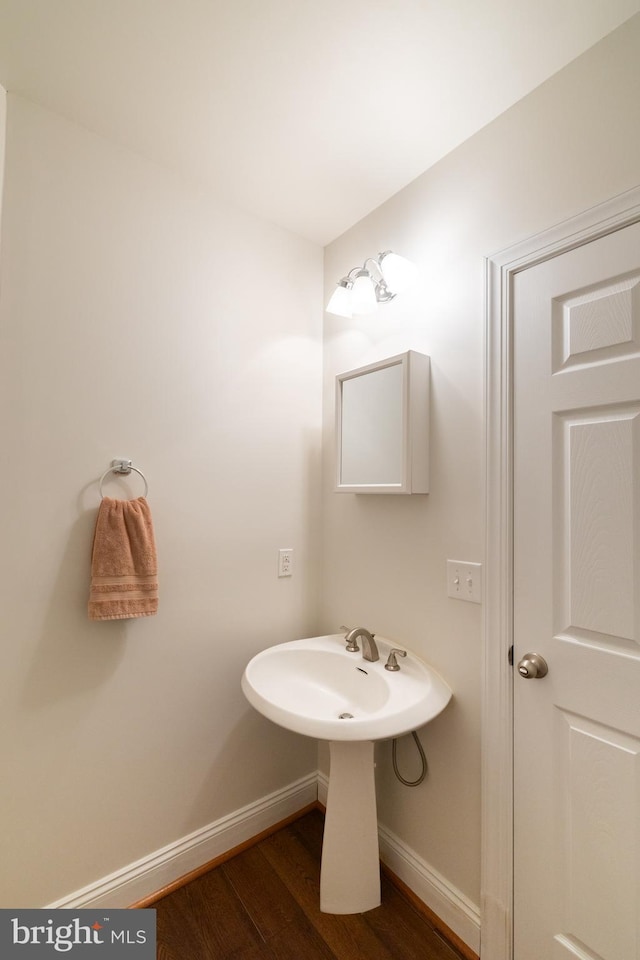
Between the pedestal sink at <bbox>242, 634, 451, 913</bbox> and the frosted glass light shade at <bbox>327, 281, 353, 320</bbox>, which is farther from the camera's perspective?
the frosted glass light shade at <bbox>327, 281, 353, 320</bbox>

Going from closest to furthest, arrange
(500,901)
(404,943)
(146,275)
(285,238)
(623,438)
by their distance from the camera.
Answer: (623,438) < (500,901) < (404,943) < (146,275) < (285,238)

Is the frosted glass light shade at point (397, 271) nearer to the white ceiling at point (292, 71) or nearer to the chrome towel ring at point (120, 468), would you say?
the white ceiling at point (292, 71)

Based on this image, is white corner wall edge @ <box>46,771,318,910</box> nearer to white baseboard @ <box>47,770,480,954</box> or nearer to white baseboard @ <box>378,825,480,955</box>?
white baseboard @ <box>47,770,480,954</box>

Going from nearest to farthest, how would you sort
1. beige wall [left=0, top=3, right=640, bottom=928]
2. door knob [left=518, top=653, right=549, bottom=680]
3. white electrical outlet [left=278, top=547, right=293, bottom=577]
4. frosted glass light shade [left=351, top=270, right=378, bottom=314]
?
door knob [left=518, top=653, right=549, bottom=680]
beige wall [left=0, top=3, right=640, bottom=928]
frosted glass light shade [left=351, top=270, right=378, bottom=314]
white electrical outlet [left=278, top=547, right=293, bottom=577]

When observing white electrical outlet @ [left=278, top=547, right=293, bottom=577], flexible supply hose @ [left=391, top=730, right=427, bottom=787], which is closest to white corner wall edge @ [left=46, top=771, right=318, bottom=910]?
flexible supply hose @ [left=391, top=730, right=427, bottom=787]

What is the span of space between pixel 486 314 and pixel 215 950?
210cm

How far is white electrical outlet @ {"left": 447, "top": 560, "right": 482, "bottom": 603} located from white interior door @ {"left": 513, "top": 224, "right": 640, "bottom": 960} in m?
0.13

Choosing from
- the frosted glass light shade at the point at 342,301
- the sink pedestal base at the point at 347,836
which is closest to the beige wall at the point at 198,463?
the frosted glass light shade at the point at 342,301

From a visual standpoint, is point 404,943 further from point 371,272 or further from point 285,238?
point 285,238

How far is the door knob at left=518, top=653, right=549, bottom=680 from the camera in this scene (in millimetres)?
1180

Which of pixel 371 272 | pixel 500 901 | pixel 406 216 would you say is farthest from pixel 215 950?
pixel 406 216

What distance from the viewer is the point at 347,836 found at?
142cm

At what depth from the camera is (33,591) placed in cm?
132

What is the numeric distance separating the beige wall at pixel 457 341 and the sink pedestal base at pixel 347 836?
0.73ft
